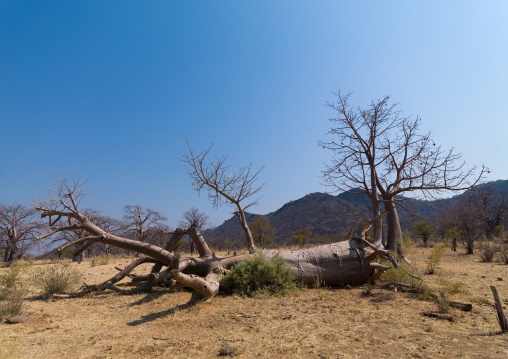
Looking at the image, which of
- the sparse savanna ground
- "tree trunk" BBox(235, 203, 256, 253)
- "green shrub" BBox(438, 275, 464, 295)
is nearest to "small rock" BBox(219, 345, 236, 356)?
the sparse savanna ground

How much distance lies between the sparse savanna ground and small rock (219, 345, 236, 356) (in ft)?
0.20

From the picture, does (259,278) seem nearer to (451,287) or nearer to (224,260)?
(224,260)

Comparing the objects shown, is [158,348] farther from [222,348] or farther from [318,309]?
[318,309]

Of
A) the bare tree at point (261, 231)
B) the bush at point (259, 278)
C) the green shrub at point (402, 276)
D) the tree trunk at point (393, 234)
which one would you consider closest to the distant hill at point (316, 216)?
the bare tree at point (261, 231)

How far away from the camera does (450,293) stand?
16.9ft

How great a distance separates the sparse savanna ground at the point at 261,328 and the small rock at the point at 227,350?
6 centimetres

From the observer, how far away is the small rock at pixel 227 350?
3.06 meters

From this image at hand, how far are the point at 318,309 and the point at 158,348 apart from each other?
9.06 feet

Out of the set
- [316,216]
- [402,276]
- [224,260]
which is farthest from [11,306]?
[316,216]

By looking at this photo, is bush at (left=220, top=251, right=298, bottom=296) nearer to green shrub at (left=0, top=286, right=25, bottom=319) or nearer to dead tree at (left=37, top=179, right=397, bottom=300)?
dead tree at (left=37, top=179, right=397, bottom=300)

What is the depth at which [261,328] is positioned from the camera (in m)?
3.82

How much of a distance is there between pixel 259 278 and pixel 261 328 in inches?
81.6

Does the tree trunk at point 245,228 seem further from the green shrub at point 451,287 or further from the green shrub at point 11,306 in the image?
the green shrub at point 11,306

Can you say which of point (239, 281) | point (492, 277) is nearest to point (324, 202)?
point (492, 277)
